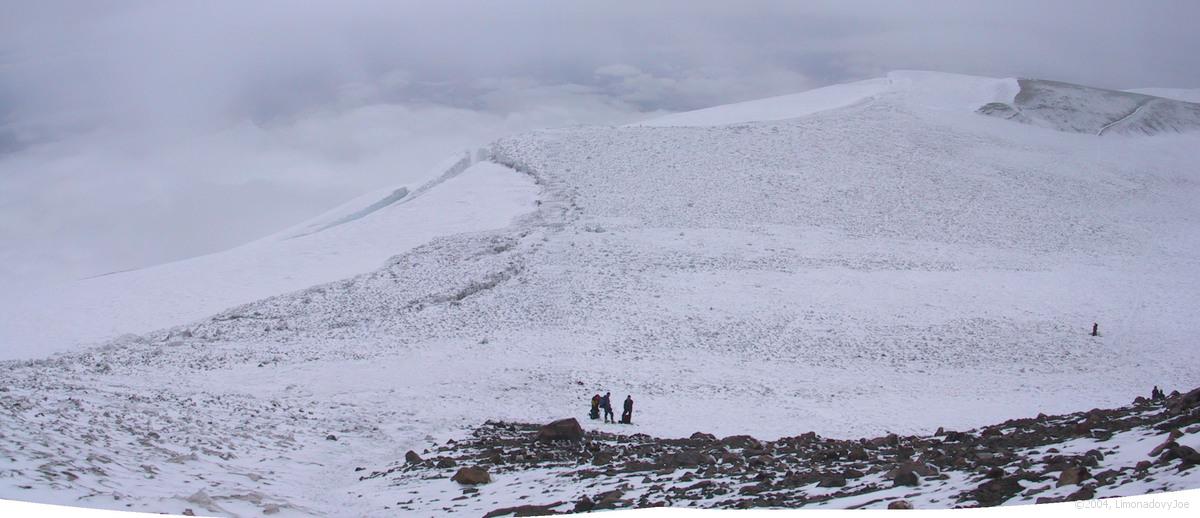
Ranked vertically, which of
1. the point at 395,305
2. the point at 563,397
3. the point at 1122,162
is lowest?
the point at 563,397

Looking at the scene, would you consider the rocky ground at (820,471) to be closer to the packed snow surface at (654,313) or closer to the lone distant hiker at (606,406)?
the packed snow surface at (654,313)

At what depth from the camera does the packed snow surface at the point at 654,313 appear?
39.9 ft

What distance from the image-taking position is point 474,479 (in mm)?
9422

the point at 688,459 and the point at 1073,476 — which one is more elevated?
the point at 1073,476

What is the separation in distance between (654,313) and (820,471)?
54.7 ft

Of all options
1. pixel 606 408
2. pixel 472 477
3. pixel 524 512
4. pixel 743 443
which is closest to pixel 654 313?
pixel 606 408

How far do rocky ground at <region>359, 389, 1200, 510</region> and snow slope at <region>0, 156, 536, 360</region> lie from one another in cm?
1431

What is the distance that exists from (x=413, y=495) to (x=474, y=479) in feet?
2.06

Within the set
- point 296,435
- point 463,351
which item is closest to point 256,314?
point 463,351

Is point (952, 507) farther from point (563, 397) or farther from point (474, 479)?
point (563, 397)

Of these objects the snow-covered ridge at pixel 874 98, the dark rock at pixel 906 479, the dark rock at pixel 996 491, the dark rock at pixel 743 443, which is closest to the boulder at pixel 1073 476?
the dark rock at pixel 996 491

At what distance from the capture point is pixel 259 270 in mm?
28453

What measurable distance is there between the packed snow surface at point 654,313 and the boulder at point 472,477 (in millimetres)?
706

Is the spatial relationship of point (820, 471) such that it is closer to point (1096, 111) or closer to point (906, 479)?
point (906, 479)
